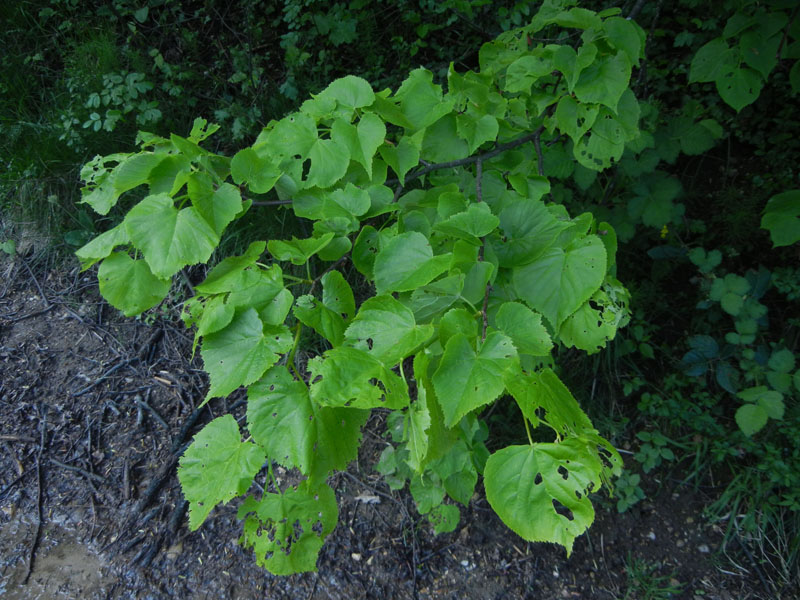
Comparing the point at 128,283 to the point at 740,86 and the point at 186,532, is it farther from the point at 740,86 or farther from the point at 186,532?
the point at 740,86

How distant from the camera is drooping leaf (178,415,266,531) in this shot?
85 cm

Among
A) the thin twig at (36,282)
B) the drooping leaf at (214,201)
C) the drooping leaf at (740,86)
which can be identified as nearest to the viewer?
the drooping leaf at (214,201)

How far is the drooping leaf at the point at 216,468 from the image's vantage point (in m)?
0.85

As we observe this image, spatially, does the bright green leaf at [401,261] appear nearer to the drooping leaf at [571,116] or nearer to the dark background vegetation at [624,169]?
the drooping leaf at [571,116]

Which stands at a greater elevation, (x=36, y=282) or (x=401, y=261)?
(x=401, y=261)

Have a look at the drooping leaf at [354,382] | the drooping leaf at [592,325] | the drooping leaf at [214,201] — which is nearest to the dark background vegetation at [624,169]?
the drooping leaf at [592,325]

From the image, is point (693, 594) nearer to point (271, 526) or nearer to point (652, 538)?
point (652, 538)

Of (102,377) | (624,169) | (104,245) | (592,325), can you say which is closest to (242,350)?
(104,245)

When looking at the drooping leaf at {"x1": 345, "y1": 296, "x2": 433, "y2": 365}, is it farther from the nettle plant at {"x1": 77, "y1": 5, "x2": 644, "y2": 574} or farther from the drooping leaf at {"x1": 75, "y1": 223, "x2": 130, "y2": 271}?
the drooping leaf at {"x1": 75, "y1": 223, "x2": 130, "y2": 271}

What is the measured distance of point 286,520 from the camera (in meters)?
1.00

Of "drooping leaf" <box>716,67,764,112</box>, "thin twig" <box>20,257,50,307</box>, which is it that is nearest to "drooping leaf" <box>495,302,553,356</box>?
"drooping leaf" <box>716,67,764,112</box>

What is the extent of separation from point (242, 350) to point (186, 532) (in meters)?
1.56

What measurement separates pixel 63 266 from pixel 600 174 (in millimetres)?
2807

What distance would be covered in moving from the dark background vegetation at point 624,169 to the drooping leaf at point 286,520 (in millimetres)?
1383
